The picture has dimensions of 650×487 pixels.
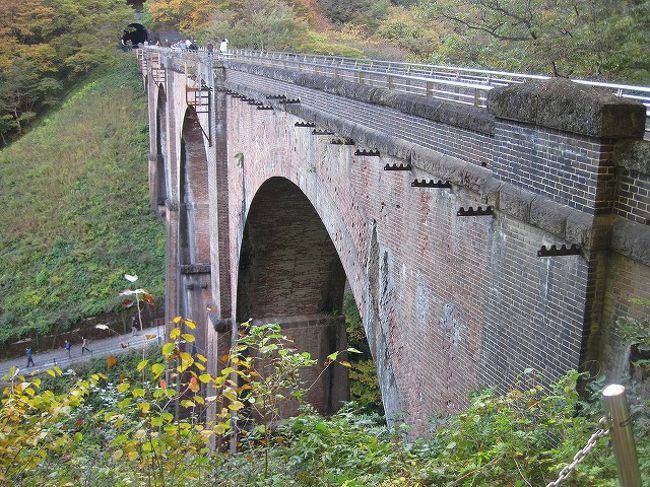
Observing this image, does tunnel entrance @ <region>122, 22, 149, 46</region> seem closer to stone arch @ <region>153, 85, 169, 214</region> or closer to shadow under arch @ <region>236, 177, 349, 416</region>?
stone arch @ <region>153, 85, 169, 214</region>

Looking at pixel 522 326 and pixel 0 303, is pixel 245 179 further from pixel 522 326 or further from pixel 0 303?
pixel 0 303

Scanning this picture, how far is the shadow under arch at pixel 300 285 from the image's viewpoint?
50.8 ft

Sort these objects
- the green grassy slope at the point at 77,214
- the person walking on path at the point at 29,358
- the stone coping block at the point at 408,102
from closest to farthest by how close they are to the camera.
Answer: the stone coping block at the point at 408,102
the person walking on path at the point at 29,358
the green grassy slope at the point at 77,214

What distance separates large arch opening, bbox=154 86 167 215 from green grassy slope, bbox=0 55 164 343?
84 cm

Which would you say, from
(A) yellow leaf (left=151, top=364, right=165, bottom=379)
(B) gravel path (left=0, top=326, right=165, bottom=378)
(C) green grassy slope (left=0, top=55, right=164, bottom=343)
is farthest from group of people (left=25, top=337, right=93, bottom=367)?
(A) yellow leaf (left=151, top=364, right=165, bottom=379)

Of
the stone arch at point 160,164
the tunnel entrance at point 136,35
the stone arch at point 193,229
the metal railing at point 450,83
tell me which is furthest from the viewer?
the tunnel entrance at point 136,35

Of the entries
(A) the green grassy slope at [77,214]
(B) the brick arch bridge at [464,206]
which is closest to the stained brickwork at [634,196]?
(B) the brick arch bridge at [464,206]

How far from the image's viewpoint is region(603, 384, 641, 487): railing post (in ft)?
7.46

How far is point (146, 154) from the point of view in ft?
122

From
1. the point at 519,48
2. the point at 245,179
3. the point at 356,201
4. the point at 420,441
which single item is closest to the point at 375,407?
the point at 245,179

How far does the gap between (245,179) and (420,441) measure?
10.1 metres

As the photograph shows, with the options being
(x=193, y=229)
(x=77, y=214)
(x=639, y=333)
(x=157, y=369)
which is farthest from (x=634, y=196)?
(x=77, y=214)

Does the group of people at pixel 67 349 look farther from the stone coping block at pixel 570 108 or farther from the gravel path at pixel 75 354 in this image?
the stone coping block at pixel 570 108

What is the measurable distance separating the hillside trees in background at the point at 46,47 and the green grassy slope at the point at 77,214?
1604 mm
